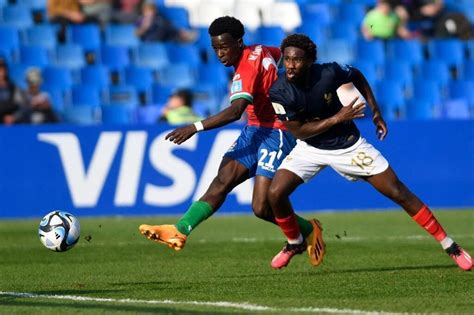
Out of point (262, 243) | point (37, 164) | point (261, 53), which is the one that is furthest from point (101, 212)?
point (261, 53)

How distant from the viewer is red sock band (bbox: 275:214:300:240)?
10.3 meters

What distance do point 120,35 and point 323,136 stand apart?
39.3 feet

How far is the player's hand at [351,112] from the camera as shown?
930cm

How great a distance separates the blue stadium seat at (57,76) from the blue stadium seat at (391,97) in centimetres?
624

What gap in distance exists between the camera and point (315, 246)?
10.5m

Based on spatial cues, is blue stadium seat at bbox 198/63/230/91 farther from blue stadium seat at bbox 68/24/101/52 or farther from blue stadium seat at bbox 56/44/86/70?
blue stadium seat at bbox 56/44/86/70

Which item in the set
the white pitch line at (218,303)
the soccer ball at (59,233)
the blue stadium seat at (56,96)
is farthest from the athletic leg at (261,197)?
the blue stadium seat at (56,96)

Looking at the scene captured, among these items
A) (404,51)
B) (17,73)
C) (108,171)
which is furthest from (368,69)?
(108,171)

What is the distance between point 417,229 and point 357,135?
5588 mm

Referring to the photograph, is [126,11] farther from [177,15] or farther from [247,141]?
[247,141]

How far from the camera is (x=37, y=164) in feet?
55.2

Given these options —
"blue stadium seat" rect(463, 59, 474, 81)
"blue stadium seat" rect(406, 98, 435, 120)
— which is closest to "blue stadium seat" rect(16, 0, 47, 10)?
"blue stadium seat" rect(406, 98, 435, 120)

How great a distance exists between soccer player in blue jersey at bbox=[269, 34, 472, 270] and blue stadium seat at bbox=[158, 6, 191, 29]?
12656mm

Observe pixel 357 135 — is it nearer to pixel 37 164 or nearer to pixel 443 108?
pixel 37 164
